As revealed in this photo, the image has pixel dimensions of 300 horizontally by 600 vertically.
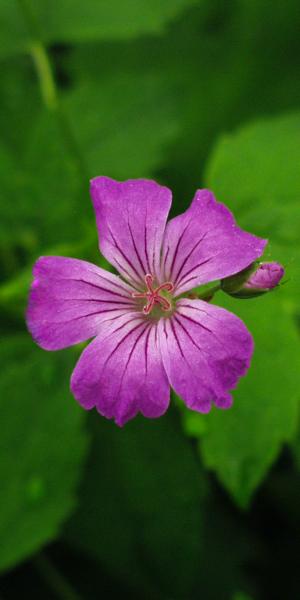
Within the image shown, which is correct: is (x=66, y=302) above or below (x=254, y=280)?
above

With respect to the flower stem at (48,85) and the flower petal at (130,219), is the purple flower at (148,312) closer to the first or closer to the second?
the flower petal at (130,219)

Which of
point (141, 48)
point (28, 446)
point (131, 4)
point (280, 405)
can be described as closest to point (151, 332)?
point (280, 405)

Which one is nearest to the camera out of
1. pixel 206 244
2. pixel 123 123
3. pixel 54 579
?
pixel 206 244

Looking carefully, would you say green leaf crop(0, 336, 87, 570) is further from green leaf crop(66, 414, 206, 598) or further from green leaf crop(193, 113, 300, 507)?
green leaf crop(193, 113, 300, 507)

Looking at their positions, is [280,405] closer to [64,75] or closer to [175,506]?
[175,506]

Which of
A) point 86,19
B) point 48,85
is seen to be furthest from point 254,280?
point 86,19

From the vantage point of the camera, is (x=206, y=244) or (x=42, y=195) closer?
(x=206, y=244)

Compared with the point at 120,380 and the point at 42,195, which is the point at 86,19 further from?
the point at 120,380

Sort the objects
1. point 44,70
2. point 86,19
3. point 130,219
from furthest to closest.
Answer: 1. point 86,19
2. point 44,70
3. point 130,219
